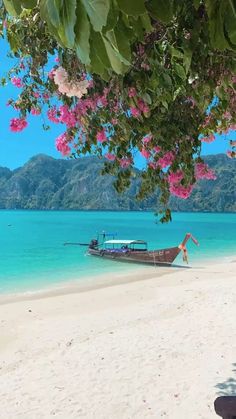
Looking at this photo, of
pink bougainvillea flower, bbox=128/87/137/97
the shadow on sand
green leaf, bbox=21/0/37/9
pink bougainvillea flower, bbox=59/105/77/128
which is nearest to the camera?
green leaf, bbox=21/0/37/9

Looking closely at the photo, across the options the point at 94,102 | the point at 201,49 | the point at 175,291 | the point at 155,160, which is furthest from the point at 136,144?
the point at 175,291

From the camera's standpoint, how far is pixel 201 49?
2027mm

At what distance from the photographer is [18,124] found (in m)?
3.29

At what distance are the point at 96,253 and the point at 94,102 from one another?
2734 cm

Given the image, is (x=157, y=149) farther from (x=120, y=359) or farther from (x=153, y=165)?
(x=120, y=359)

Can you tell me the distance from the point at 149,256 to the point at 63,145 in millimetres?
22347

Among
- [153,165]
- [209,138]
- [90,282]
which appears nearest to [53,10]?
[153,165]

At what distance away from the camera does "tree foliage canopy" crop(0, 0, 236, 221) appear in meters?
0.96

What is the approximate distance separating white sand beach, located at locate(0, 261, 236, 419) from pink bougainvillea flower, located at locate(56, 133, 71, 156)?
3049 millimetres

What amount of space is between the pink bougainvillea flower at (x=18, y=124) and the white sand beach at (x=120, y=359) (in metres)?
3.31

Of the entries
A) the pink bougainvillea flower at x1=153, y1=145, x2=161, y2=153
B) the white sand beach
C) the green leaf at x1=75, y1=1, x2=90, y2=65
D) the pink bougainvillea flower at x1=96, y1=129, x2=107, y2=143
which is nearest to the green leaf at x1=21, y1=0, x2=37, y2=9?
the green leaf at x1=75, y1=1, x2=90, y2=65

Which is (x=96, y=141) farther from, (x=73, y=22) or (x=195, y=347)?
(x=195, y=347)

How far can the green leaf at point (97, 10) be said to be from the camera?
76cm

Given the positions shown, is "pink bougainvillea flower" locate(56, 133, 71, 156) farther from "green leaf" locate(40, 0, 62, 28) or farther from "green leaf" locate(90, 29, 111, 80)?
"green leaf" locate(40, 0, 62, 28)
